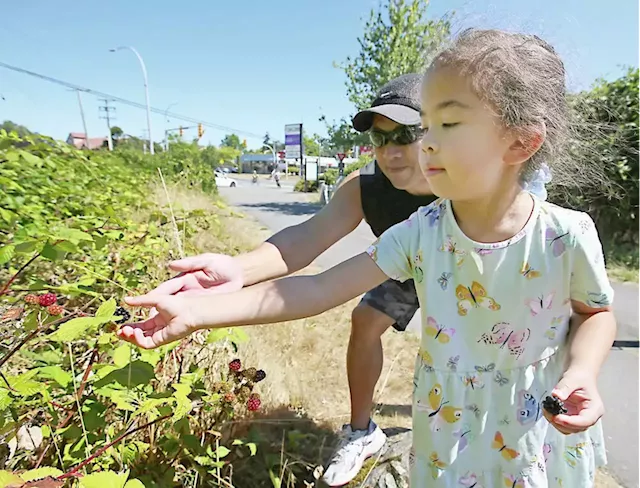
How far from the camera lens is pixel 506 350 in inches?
47.8

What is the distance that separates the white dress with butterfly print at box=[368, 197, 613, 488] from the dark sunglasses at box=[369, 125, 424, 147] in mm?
726

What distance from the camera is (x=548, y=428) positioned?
1.23m

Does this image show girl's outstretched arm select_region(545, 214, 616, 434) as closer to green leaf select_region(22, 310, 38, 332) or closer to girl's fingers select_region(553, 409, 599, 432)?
girl's fingers select_region(553, 409, 599, 432)

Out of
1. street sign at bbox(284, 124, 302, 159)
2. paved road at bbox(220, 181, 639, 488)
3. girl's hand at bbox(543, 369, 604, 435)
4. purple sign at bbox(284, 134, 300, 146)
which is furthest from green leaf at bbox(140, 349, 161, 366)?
purple sign at bbox(284, 134, 300, 146)

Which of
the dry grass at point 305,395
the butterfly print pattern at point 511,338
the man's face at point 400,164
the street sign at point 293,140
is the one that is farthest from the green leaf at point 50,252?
the street sign at point 293,140

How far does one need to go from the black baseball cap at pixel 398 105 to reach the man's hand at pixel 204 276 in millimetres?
832

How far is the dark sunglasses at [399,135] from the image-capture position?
6.18ft

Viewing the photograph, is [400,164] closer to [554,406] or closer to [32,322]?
[554,406]

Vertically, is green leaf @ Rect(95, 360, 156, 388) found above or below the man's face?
below

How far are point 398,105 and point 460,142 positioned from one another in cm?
91

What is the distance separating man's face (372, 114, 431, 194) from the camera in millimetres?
1927

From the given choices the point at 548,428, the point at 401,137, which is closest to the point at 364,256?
the point at 548,428

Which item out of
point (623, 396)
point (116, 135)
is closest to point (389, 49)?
point (623, 396)

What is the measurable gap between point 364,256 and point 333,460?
3.43ft
